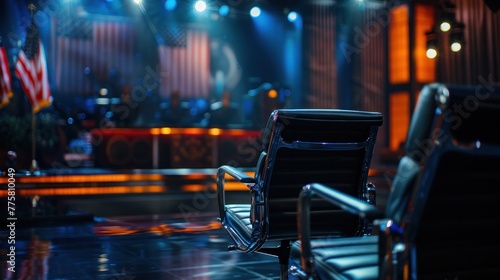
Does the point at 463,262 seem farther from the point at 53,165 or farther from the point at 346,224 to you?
the point at 53,165

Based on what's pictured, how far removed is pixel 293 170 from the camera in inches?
77.7

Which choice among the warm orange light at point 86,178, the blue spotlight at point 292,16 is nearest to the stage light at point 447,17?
the warm orange light at point 86,178

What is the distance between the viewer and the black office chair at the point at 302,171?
1854 millimetres

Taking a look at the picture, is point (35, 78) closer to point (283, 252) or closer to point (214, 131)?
point (214, 131)

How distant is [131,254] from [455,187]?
248cm

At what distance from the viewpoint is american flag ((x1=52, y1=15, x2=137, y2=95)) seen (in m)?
12.7

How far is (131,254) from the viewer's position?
324 centimetres

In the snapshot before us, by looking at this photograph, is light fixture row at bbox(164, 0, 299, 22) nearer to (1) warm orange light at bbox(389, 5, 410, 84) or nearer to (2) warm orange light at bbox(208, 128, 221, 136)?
(1) warm orange light at bbox(389, 5, 410, 84)

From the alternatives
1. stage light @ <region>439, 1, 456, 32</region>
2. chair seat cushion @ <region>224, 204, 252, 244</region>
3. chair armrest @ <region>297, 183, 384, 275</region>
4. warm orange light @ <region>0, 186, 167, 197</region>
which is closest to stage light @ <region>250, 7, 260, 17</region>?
stage light @ <region>439, 1, 456, 32</region>

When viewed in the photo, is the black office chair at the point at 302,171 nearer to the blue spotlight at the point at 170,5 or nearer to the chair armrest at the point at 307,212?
the chair armrest at the point at 307,212

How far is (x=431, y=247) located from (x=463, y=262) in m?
0.11

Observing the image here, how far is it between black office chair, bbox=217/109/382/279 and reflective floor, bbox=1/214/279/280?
0.80 meters

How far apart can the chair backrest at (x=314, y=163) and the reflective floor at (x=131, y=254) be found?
823mm

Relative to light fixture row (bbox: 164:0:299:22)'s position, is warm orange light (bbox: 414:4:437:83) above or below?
below
